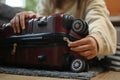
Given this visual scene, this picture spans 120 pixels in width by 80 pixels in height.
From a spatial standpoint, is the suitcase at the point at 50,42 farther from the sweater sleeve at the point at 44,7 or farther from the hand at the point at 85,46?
the sweater sleeve at the point at 44,7

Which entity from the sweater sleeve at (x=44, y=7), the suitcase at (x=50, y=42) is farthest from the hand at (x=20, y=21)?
the sweater sleeve at (x=44, y=7)

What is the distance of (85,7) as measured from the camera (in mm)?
1116

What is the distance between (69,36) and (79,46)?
0.06 meters

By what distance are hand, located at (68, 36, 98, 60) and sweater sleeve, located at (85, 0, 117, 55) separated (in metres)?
0.03

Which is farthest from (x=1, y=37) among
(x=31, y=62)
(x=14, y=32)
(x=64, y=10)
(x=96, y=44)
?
(x=96, y=44)

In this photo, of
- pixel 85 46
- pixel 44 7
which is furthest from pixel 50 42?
pixel 44 7

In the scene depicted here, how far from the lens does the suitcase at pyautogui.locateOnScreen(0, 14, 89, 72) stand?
0.88 metres

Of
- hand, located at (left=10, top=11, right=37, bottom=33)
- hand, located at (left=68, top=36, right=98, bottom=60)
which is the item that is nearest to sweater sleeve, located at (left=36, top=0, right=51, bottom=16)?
hand, located at (left=10, top=11, right=37, bottom=33)

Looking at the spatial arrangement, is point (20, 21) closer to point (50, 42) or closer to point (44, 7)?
point (50, 42)

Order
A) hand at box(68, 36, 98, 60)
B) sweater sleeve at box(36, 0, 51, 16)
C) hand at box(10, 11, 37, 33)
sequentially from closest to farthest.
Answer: hand at box(68, 36, 98, 60) → hand at box(10, 11, 37, 33) → sweater sleeve at box(36, 0, 51, 16)

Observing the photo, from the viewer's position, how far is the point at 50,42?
91cm

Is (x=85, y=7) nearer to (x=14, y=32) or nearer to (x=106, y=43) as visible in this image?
(x=106, y=43)

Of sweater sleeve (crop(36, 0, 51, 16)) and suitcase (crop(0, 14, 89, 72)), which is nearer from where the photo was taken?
suitcase (crop(0, 14, 89, 72))

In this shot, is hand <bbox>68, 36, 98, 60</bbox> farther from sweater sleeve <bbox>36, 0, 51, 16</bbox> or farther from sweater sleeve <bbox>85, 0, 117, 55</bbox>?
sweater sleeve <bbox>36, 0, 51, 16</bbox>
